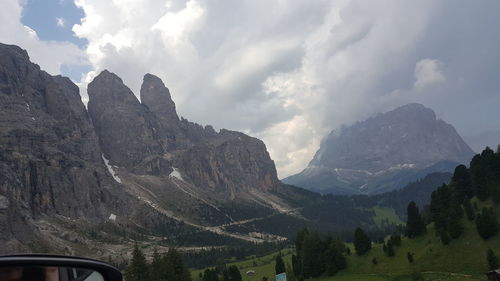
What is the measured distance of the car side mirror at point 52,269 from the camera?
4117 mm

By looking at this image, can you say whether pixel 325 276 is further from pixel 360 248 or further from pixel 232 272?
pixel 232 272

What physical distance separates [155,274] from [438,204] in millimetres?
60273

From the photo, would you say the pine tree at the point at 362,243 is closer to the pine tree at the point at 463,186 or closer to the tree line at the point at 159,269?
the pine tree at the point at 463,186

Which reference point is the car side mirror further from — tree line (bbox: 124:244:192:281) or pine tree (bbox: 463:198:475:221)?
pine tree (bbox: 463:198:475:221)

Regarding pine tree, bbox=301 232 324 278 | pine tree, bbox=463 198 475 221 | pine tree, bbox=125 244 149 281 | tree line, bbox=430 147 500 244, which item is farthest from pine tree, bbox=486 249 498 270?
pine tree, bbox=125 244 149 281

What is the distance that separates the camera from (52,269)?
4492 mm

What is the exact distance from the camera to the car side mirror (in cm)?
412

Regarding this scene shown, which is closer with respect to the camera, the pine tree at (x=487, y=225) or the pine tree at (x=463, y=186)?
the pine tree at (x=487, y=225)

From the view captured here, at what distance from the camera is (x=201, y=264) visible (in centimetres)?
18812

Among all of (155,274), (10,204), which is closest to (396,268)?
(155,274)

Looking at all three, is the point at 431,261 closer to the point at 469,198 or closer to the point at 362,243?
the point at 469,198

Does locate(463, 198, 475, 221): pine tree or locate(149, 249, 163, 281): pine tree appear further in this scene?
locate(149, 249, 163, 281): pine tree

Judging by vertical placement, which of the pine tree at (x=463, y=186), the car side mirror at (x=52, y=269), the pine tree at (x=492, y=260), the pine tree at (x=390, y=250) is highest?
the pine tree at (x=463, y=186)

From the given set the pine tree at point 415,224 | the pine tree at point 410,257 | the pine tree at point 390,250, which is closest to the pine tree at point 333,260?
the pine tree at point 390,250
